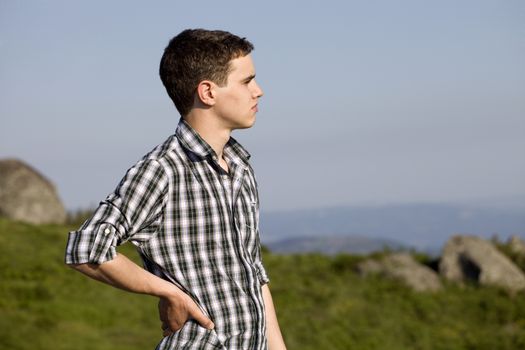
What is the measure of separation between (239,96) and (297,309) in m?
14.1

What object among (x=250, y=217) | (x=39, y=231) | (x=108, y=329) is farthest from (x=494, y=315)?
(x=250, y=217)

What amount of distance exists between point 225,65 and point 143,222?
73 cm

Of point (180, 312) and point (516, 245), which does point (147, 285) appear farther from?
point (516, 245)

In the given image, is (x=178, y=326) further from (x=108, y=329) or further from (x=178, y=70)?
(x=108, y=329)

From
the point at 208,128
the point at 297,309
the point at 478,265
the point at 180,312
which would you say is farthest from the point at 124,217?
the point at 478,265

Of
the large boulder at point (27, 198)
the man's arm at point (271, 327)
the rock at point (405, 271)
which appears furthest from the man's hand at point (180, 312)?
the large boulder at point (27, 198)

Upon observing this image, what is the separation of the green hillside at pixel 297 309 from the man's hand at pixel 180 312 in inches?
384

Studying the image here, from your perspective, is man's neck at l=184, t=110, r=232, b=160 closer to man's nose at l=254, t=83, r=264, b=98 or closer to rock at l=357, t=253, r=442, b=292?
man's nose at l=254, t=83, r=264, b=98

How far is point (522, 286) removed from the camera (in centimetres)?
2069

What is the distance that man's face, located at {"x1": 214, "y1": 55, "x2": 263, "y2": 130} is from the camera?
3781 millimetres

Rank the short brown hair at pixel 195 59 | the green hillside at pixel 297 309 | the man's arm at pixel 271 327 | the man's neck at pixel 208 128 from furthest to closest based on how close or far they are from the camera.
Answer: the green hillside at pixel 297 309 < the man's arm at pixel 271 327 < the man's neck at pixel 208 128 < the short brown hair at pixel 195 59

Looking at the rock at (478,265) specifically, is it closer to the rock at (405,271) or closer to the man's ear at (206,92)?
the rock at (405,271)

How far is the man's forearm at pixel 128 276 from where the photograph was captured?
3.54 meters

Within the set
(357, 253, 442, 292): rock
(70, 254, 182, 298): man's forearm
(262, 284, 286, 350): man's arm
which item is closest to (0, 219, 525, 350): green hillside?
(357, 253, 442, 292): rock
